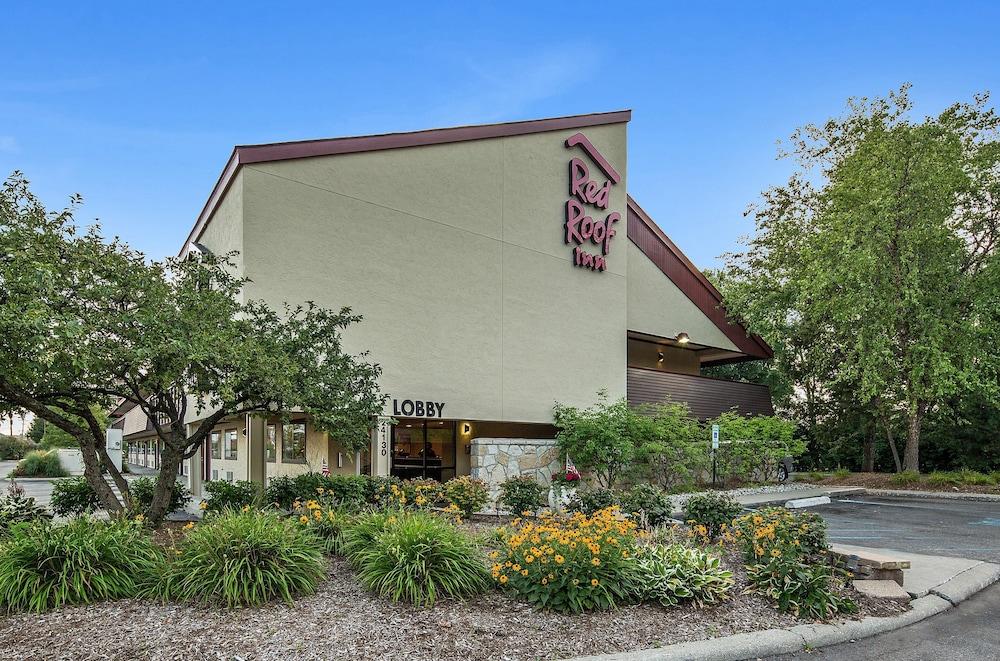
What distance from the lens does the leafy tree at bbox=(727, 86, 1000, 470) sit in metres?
19.4

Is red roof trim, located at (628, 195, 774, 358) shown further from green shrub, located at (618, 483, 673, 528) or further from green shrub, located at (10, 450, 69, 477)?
green shrub, located at (10, 450, 69, 477)

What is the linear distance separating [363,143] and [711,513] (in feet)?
35.0

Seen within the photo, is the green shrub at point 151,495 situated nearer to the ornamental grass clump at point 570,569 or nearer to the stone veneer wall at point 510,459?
the ornamental grass clump at point 570,569

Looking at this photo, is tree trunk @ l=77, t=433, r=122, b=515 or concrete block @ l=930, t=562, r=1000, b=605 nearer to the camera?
concrete block @ l=930, t=562, r=1000, b=605

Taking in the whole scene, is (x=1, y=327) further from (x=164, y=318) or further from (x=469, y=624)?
(x=469, y=624)

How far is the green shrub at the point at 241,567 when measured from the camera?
18.4 feet

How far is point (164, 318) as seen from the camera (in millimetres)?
7617

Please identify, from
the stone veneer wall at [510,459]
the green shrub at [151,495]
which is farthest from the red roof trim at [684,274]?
the green shrub at [151,495]

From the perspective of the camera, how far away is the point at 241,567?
18.7 ft

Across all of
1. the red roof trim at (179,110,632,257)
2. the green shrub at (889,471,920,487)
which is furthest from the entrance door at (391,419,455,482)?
the green shrub at (889,471,920,487)

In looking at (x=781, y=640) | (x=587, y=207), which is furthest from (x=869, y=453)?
(x=781, y=640)

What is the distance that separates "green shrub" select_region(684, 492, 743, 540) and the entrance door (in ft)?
39.7

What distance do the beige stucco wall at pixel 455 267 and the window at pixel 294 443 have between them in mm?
2636

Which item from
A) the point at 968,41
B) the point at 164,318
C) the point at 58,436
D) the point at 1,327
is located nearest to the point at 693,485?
the point at 968,41
